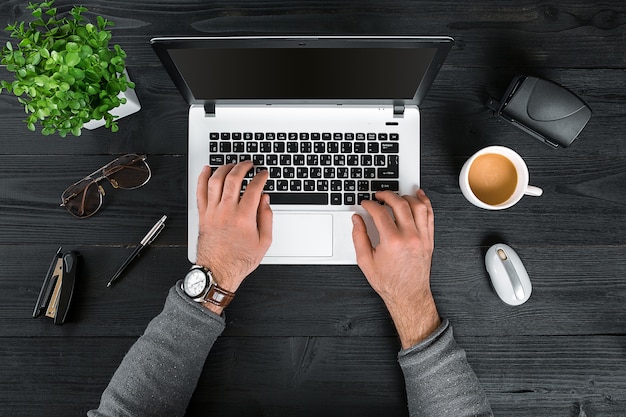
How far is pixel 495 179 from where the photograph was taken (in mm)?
1012

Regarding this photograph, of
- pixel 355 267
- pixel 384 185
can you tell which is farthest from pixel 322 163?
pixel 355 267

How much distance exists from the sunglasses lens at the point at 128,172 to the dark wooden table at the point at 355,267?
23 mm

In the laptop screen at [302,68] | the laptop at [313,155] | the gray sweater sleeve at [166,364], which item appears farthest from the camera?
the laptop at [313,155]

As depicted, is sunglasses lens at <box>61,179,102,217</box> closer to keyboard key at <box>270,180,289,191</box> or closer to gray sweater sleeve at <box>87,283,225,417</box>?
gray sweater sleeve at <box>87,283,225,417</box>

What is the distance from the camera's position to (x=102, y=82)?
0.87 metres

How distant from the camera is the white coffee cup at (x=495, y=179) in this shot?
97cm

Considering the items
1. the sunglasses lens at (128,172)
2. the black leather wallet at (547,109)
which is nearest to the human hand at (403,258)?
the black leather wallet at (547,109)

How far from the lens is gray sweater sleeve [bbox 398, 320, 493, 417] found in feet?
3.02

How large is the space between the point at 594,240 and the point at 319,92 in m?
0.68

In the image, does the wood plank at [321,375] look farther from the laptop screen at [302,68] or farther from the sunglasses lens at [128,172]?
the laptop screen at [302,68]

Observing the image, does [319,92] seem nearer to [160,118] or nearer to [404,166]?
[404,166]

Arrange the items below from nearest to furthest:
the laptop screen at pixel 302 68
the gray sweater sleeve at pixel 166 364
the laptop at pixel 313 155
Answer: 1. the laptop screen at pixel 302 68
2. the gray sweater sleeve at pixel 166 364
3. the laptop at pixel 313 155

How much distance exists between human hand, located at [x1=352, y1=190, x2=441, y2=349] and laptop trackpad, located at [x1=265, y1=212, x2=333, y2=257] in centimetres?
6

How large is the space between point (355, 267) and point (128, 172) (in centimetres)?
54
